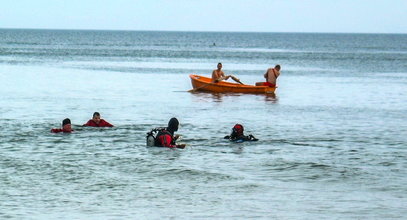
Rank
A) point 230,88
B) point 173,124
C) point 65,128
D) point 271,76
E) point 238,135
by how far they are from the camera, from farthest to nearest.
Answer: point 230,88, point 271,76, point 65,128, point 238,135, point 173,124

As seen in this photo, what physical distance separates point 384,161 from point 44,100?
1838 centimetres

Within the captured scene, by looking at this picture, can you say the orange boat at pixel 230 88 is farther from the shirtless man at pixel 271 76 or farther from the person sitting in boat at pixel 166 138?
the person sitting in boat at pixel 166 138

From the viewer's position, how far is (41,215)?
12.5 metres

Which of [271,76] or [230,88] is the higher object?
[271,76]

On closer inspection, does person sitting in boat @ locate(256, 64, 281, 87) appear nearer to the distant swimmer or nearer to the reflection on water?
the reflection on water

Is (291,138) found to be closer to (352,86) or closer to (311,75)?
(352,86)

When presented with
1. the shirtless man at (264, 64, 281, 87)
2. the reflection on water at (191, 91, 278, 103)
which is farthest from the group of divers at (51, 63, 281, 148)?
the shirtless man at (264, 64, 281, 87)

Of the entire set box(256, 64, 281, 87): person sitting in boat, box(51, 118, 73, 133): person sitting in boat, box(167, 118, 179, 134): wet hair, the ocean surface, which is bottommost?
the ocean surface

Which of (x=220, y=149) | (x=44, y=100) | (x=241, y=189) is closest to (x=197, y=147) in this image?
(x=220, y=149)

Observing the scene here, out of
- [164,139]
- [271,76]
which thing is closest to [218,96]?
[271,76]

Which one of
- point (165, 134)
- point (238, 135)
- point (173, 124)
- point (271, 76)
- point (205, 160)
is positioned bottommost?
point (205, 160)

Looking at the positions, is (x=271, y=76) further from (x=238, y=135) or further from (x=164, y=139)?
(x=164, y=139)

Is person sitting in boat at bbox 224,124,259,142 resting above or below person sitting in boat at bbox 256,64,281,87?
below

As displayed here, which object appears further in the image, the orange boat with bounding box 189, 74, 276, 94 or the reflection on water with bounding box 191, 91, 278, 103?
the orange boat with bounding box 189, 74, 276, 94
